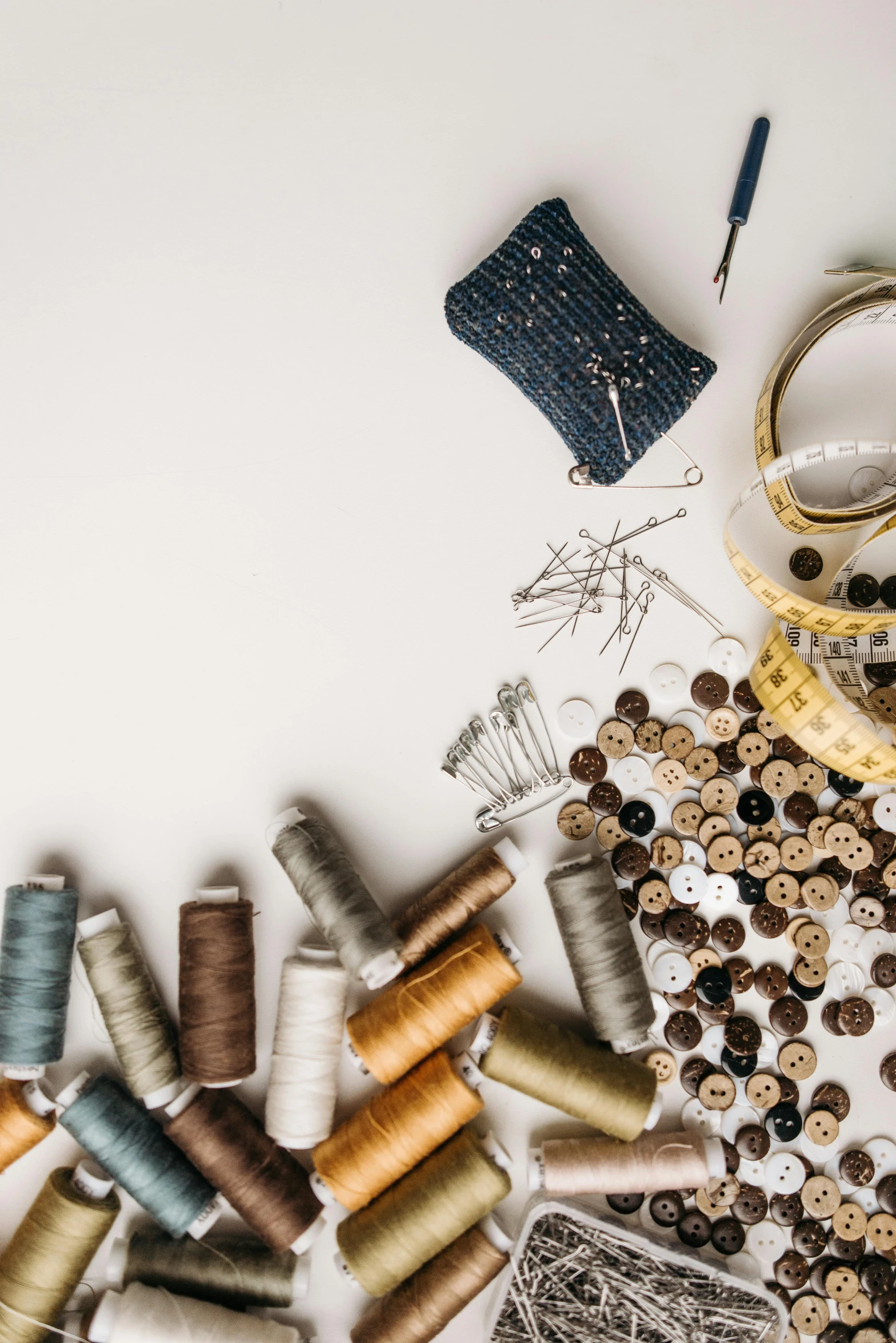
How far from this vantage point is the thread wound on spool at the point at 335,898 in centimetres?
203

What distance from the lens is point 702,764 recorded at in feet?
7.38

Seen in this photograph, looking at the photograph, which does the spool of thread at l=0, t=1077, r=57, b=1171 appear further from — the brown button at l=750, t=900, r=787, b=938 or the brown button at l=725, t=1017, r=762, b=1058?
the brown button at l=750, t=900, r=787, b=938

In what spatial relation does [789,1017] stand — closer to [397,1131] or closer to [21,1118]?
[397,1131]

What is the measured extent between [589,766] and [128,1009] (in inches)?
52.9

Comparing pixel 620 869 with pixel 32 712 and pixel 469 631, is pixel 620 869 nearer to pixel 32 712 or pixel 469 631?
pixel 469 631

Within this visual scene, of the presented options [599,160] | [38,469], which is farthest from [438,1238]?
[599,160]

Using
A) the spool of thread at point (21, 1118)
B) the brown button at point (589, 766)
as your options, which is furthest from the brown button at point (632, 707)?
the spool of thread at point (21, 1118)

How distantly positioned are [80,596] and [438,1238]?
1.89 metres

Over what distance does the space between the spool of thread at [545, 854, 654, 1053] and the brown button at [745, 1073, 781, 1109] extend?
39 centimetres

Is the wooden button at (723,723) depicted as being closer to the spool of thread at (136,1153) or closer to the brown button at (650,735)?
the brown button at (650,735)

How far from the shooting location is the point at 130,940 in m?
2.17

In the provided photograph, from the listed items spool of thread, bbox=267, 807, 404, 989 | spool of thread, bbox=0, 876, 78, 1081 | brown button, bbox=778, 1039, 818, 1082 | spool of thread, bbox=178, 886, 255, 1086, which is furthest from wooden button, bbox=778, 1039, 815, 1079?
spool of thread, bbox=0, 876, 78, 1081

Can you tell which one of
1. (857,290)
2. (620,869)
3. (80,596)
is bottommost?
(620,869)

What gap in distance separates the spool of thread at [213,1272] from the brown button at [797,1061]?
1.40m
